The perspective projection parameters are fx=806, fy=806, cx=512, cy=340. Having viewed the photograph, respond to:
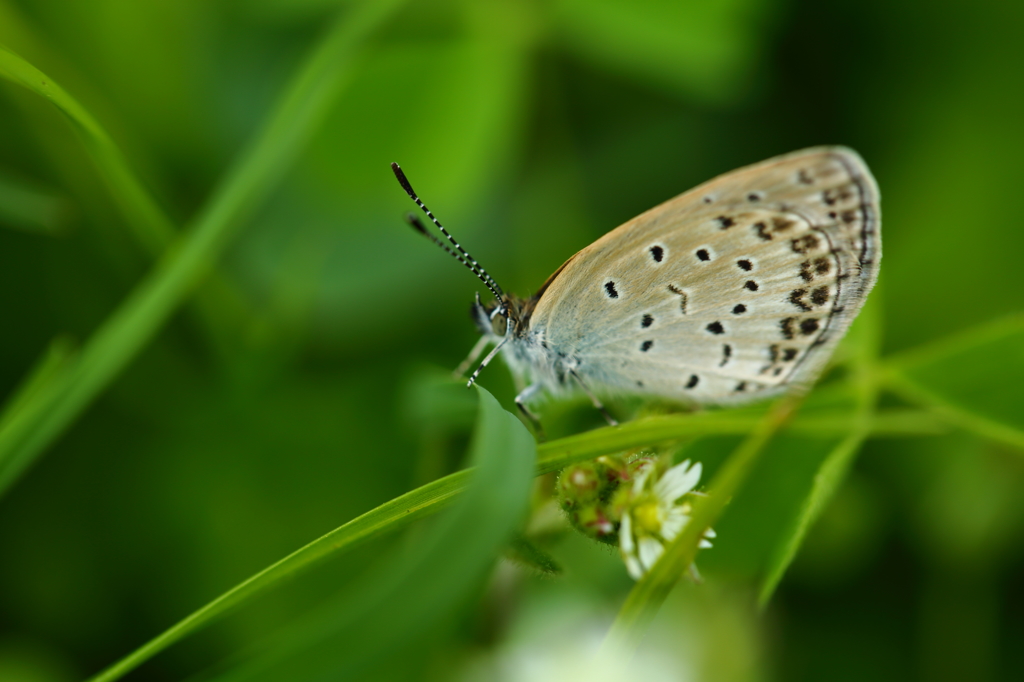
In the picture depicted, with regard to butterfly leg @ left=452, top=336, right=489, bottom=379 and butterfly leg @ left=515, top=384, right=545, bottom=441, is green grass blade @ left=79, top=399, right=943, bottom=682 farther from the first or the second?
butterfly leg @ left=452, top=336, right=489, bottom=379

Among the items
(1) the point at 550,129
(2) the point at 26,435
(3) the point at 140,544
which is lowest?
(3) the point at 140,544

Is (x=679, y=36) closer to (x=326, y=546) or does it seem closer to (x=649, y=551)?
(x=649, y=551)

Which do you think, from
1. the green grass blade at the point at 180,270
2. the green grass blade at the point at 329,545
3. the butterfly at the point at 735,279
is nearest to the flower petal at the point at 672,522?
the green grass blade at the point at 329,545

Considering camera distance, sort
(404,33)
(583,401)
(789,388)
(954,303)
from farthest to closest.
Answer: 1. (404,33)
2. (954,303)
3. (583,401)
4. (789,388)

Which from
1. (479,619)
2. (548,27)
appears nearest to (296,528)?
(479,619)

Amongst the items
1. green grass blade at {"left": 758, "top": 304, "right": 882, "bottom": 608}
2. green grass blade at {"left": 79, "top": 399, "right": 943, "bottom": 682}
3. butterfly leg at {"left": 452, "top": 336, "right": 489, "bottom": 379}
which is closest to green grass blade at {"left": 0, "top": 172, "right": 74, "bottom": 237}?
butterfly leg at {"left": 452, "top": 336, "right": 489, "bottom": 379}

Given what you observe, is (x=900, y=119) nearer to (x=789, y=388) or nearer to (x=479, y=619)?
(x=789, y=388)
